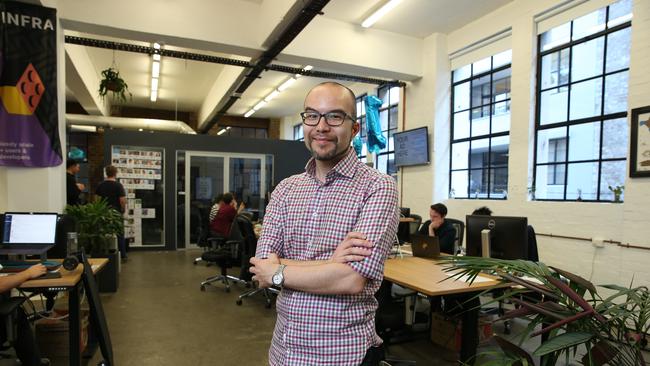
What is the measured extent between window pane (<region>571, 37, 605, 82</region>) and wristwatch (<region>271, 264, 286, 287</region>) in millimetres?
4729

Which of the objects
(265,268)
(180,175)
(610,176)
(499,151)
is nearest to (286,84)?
(180,175)

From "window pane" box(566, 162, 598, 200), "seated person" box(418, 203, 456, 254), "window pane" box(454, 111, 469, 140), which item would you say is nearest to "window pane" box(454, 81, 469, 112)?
"window pane" box(454, 111, 469, 140)

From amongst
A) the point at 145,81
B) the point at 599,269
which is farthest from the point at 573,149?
the point at 145,81

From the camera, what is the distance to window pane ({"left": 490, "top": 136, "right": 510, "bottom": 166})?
17.4 ft

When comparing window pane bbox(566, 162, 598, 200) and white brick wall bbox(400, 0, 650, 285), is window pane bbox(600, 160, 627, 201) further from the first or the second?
white brick wall bbox(400, 0, 650, 285)

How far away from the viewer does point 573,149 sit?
14.6 feet

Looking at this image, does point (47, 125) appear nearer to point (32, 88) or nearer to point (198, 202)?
point (32, 88)

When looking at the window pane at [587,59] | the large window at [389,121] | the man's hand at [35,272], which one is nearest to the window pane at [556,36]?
the window pane at [587,59]

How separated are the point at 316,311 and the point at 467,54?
5.91m

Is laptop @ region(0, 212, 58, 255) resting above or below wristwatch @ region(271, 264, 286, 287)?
below

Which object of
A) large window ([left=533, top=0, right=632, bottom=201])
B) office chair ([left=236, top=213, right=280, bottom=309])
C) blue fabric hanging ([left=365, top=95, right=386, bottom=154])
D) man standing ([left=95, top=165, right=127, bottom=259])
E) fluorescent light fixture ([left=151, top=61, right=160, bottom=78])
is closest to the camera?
large window ([left=533, top=0, right=632, bottom=201])

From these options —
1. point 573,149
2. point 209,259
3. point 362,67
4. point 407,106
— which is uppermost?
point 362,67

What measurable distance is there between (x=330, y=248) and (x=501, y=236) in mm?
2037

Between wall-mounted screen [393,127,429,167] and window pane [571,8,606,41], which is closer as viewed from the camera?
window pane [571,8,606,41]
